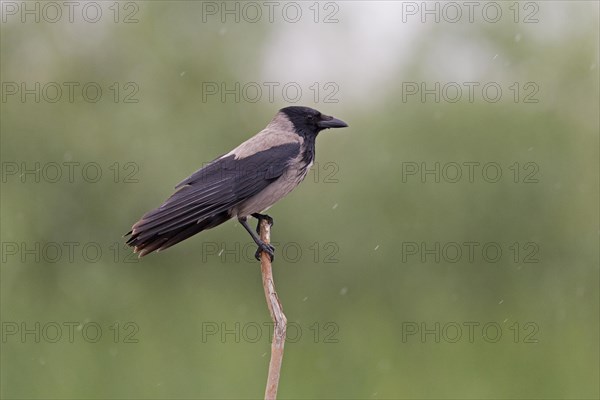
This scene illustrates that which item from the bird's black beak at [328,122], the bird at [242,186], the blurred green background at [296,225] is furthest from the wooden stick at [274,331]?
the blurred green background at [296,225]

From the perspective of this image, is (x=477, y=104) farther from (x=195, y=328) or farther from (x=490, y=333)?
(x=195, y=328)

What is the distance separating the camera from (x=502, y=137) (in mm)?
13641

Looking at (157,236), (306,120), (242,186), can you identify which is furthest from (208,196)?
(306,120)

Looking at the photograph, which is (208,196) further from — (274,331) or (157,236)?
(274,331)

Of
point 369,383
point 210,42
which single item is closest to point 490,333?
point 369,383

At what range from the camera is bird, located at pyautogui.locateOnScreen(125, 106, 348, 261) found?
18.0ft

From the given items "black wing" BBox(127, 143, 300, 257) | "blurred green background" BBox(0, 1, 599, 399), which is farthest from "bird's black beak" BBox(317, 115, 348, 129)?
"blurred green background" BBox(0, 1, 599, 399)

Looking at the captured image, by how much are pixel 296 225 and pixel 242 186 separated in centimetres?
717

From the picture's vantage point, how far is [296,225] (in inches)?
517

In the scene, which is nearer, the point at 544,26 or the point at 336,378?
the point at 336,378

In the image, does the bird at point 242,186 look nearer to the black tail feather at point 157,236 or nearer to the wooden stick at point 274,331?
the black tail feather at point 157,236

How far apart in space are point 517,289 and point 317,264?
3.05m

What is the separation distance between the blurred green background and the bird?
5.94 meters

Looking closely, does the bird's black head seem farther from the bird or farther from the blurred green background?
the blurred green background
